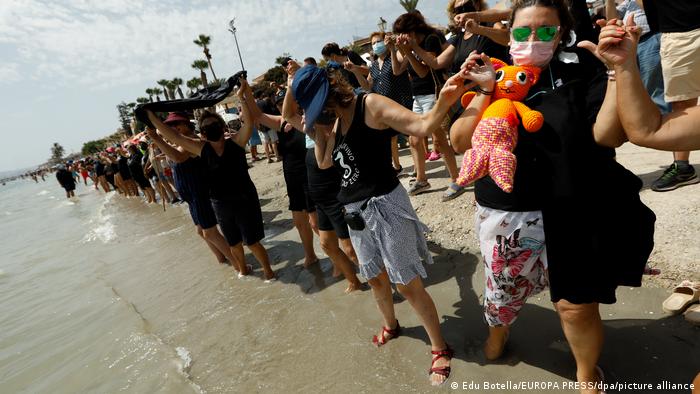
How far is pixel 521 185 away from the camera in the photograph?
1.68 metres

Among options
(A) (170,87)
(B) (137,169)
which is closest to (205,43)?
(A) (170,87)

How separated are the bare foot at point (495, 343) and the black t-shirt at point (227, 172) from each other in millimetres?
3032

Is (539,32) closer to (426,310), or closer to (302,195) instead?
(426,310)

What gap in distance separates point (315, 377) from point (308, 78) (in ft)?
7.06

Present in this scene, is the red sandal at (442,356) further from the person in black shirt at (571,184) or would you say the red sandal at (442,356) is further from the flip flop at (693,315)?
the flip flop at (693,315)

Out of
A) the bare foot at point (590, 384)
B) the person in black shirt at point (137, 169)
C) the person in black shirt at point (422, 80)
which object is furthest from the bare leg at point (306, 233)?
the person in black shirt at point (137, 169)

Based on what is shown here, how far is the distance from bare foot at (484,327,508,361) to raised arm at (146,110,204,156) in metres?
3.33

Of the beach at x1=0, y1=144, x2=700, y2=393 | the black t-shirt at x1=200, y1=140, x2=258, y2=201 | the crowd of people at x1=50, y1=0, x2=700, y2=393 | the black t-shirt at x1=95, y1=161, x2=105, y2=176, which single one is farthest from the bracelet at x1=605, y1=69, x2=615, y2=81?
the black t-shirt at x1=95, y1=161, x2=105, y2=176

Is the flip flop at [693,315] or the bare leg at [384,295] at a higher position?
the bare leg at [384,295]

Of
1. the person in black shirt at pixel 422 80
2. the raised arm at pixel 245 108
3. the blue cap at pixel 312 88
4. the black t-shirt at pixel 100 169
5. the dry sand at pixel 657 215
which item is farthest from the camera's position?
the black t-shirt at pixel 100 169

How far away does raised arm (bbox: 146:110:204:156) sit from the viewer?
372 cm

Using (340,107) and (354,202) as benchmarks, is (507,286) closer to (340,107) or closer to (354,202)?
(354,202)

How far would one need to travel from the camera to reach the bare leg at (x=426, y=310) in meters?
2.38

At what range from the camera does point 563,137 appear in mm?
1524
